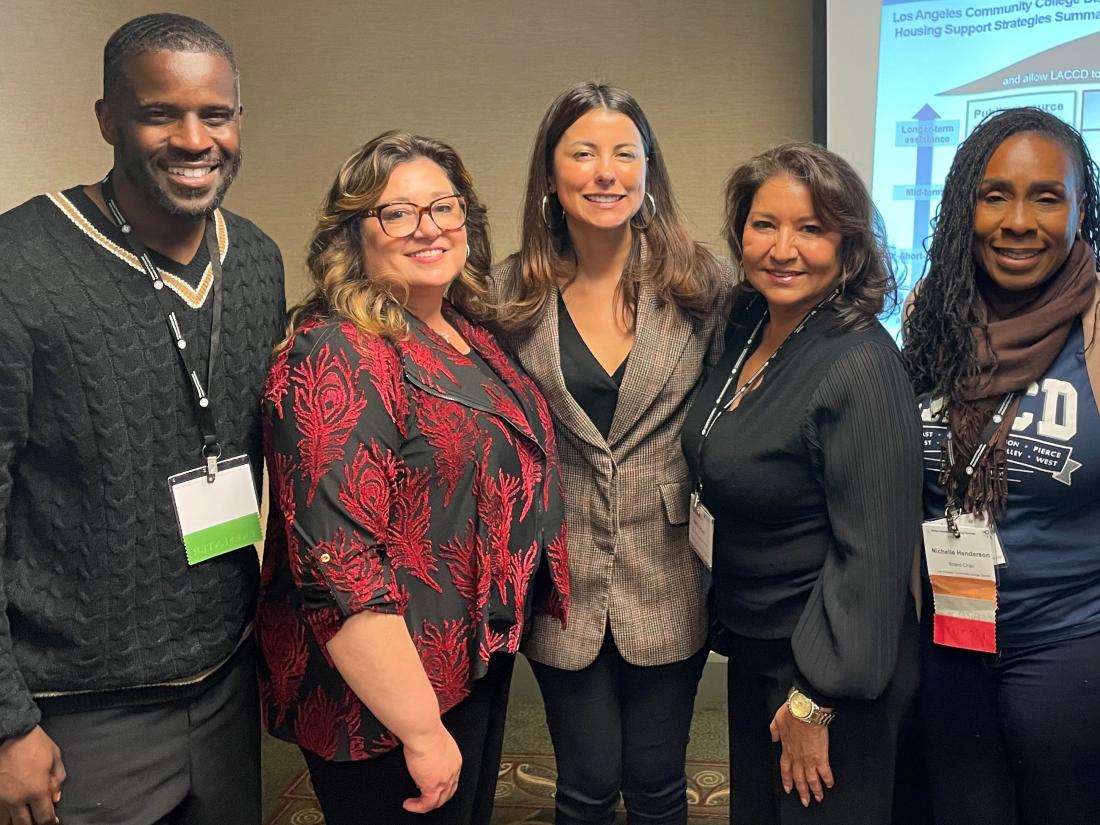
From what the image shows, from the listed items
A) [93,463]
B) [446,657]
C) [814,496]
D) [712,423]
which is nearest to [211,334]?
[93,463]

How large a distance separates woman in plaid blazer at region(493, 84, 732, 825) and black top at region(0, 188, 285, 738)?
652 millimetres

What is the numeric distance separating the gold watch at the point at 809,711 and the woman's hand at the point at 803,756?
1 cm

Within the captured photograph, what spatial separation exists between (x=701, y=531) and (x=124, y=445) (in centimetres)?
99

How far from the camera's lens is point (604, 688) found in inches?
73.4

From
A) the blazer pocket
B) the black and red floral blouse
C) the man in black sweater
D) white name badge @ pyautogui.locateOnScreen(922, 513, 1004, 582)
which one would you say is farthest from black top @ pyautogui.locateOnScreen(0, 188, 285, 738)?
white name badge @ pyautogui.locateOnScreen(922, 513, 1004, 582)

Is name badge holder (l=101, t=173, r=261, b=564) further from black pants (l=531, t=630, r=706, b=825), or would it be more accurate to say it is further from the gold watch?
the gold watch

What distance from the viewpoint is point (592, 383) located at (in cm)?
182

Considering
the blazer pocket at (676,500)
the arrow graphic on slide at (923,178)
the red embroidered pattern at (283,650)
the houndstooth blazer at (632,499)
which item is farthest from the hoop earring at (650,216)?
the arrow graphic on slide at (923,178)

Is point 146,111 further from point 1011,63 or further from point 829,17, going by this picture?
point 1011,63

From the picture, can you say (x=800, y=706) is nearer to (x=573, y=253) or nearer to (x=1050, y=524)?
(x=1050, y=524)

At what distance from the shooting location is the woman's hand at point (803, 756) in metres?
1.55

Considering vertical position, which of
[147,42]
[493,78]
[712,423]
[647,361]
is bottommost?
[712,423]

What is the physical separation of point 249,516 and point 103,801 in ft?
1.53

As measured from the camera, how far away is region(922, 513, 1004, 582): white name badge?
5.08 feet
